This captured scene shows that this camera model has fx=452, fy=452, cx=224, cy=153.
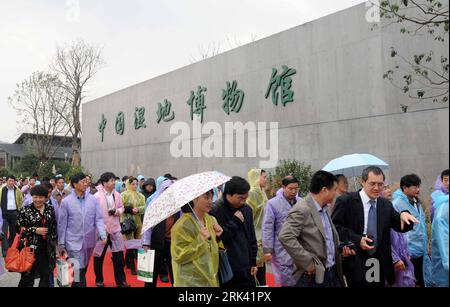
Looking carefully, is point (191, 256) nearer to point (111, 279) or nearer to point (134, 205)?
point (134, 205)

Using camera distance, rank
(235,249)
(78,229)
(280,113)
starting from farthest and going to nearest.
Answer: (280,113)
(78,229)
(235,249)

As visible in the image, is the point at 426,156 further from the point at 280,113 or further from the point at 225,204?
the point at 225,204

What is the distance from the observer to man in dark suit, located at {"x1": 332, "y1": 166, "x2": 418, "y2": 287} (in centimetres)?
385

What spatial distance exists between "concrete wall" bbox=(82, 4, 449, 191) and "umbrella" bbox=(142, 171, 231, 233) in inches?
236

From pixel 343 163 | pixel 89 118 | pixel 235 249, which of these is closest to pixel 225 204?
pixel 235 249

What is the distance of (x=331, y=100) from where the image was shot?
11.9m

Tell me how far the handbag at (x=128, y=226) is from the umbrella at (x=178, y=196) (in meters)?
Answer: 3.81

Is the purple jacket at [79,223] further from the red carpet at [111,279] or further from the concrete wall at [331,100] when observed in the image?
the concrete wall at [331,100]

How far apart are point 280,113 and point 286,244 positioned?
410 inches

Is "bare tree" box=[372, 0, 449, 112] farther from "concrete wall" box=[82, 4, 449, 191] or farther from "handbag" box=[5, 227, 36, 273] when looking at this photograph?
"handbag" box=[5, 227, 36, 273]

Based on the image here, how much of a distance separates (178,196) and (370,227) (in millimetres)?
1721

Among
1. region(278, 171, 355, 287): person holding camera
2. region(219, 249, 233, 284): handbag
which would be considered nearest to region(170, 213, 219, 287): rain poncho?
region(219, 249, 233, 284): handbag

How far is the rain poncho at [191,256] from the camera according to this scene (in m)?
3.46
